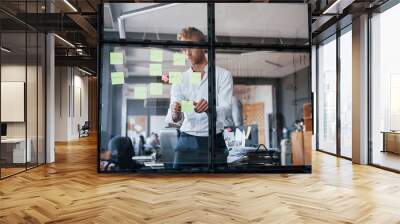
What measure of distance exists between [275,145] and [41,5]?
5.04 m

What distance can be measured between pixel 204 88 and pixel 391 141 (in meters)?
3.57

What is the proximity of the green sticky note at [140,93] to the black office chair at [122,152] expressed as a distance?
0.70 meters

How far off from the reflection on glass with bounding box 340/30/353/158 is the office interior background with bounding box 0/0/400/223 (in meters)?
0.09

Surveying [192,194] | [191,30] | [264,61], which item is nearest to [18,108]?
[191,30]

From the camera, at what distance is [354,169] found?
21.8ft

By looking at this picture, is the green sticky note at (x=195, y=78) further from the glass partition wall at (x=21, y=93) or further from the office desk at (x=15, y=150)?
the office desk at (x=15, y=150)

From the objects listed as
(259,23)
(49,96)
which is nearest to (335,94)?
(259,23)

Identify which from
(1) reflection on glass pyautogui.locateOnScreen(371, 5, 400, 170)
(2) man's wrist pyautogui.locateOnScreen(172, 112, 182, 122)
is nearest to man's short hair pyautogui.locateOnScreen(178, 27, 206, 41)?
(2) man's wrist pyautogui.locateOnScreen(172, 112, 182, 122)

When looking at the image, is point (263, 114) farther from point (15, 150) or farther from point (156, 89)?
point (15, 150)

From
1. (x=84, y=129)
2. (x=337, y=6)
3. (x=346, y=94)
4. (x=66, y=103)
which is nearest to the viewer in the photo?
(x=337, y=6)

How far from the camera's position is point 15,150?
6406 millimetres

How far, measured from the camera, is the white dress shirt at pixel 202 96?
6.01m

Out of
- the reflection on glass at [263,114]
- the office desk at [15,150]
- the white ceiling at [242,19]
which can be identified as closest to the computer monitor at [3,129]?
Result: the office desk at [15,150]

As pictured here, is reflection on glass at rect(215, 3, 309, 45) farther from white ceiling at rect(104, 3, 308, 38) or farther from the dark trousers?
the dark trousers
